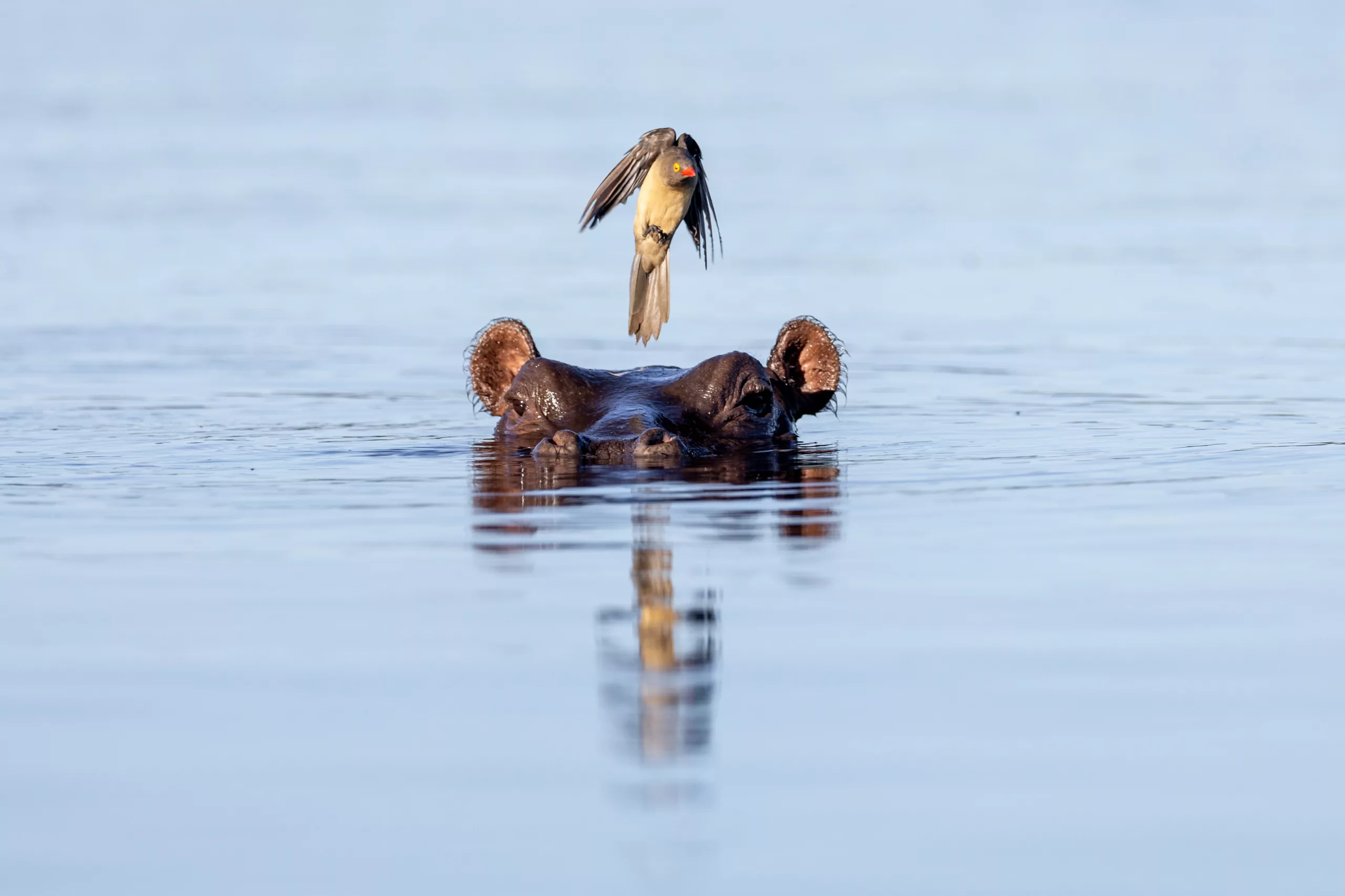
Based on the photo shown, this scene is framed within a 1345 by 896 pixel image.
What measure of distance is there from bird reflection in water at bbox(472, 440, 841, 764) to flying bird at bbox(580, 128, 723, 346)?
0.84 metres

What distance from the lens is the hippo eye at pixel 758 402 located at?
36.2 feet

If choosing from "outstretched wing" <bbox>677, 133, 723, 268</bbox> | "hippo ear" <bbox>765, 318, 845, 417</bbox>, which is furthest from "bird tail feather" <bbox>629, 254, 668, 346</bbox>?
"hippo ear" <bbox>765, 318, 845, 417</bbox>

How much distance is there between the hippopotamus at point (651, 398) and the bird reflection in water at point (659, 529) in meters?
0.15

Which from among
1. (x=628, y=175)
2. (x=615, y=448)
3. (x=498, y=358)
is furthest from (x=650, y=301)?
(x=498, y=358)

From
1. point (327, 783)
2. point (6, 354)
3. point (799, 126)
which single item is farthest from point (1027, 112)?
point (327, 783)

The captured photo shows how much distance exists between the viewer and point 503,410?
11727 millimetres

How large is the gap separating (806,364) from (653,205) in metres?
2.03

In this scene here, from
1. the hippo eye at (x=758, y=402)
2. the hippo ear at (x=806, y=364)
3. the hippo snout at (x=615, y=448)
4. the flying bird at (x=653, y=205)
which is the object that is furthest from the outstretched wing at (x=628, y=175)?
the hippo ear at (x=806, y=364)

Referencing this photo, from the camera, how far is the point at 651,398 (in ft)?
35.4

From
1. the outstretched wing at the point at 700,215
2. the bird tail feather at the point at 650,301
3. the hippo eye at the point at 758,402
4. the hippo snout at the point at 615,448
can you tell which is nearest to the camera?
the hippo snout at the point at 615,448

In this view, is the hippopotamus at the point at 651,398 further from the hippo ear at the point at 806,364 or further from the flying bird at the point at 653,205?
the flying bird at the point at 653,205

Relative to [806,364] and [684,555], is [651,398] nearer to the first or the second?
[806,364]

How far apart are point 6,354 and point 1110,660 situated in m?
11.0

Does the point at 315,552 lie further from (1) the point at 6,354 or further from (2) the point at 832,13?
(2) the point at 832,13
